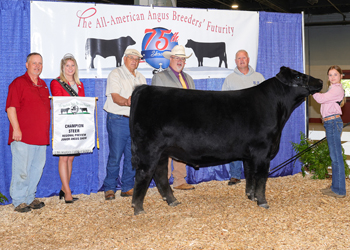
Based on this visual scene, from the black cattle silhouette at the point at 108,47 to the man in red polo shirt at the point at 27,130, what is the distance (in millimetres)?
895

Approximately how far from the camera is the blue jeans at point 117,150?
4.39 meters

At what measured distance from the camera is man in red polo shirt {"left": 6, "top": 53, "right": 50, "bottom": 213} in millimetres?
3814

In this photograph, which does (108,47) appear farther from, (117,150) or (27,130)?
(27,130)

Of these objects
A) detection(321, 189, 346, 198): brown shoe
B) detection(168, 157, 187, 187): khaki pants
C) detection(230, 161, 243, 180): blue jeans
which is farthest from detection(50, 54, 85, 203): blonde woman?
detection(321, 189, 346, 198): brown shoe

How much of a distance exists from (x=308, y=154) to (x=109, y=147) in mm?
3263

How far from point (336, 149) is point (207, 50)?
7.68 feet

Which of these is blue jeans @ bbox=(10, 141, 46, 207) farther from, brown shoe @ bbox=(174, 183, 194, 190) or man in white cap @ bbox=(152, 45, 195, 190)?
brown shoe @ bbox=(174, 183, 194, 190)

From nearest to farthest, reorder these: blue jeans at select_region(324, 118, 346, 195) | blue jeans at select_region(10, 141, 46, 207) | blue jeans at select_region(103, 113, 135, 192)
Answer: blue jeans at select_region(10, 141, 46, 207) < blue jeans at select_region(324, 118, 346, 195) < blue jeans at select_region(103, 113, 135, 192)

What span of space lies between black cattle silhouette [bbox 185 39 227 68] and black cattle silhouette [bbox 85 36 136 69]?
93 cm

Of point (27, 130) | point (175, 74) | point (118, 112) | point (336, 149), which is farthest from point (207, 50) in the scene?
point (27, 130)

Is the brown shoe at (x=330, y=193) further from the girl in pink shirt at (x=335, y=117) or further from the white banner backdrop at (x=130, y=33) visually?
the white banner backdrop at (x=130, y=33)

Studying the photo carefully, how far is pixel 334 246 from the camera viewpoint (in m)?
2.79

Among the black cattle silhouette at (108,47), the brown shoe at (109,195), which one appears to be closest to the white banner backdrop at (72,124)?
the brown shoe at (109,195)

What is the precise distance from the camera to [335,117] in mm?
4137
